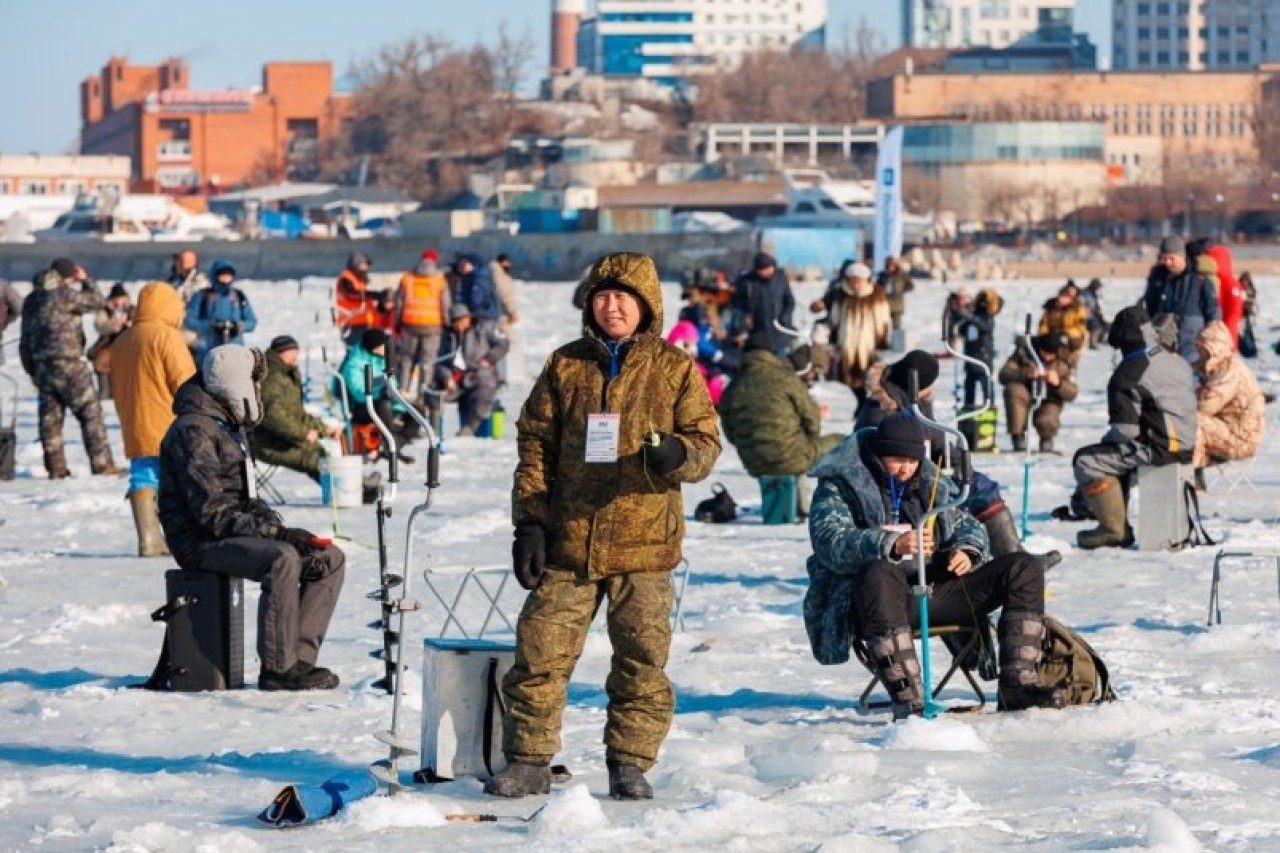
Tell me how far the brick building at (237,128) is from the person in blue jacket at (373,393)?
130008 mm

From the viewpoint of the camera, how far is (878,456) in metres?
8.38

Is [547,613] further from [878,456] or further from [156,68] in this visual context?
[156,68]

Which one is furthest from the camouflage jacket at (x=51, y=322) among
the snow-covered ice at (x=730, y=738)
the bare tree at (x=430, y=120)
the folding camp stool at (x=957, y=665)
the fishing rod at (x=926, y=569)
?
the bare tree at (x=430, y=120)

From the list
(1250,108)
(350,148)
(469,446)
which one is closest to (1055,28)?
(1250,108)

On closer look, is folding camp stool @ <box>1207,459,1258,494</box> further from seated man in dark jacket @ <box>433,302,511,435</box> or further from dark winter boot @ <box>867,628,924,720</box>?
dark winter boot @ <box>867,628,924,720</box>

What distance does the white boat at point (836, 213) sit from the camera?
84.8 m

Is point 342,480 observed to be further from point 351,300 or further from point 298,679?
point 298,679

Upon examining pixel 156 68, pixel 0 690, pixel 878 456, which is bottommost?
pixel 0 690

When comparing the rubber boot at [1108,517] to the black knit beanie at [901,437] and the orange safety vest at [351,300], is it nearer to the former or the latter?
the black knit beanie at [901,437]

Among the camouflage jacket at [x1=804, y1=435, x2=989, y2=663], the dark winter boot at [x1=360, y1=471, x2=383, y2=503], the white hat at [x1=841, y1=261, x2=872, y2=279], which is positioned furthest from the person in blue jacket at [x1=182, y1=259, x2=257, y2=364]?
the camouflage jacket at [x1=804, y1=435, x2=989, y2=663]

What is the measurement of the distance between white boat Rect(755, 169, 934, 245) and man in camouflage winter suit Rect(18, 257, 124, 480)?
212 ft

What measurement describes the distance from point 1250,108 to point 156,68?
214 ft

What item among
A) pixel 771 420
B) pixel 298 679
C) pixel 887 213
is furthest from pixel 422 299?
pixel 887 213

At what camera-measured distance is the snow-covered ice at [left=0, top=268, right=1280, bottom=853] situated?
671cm
